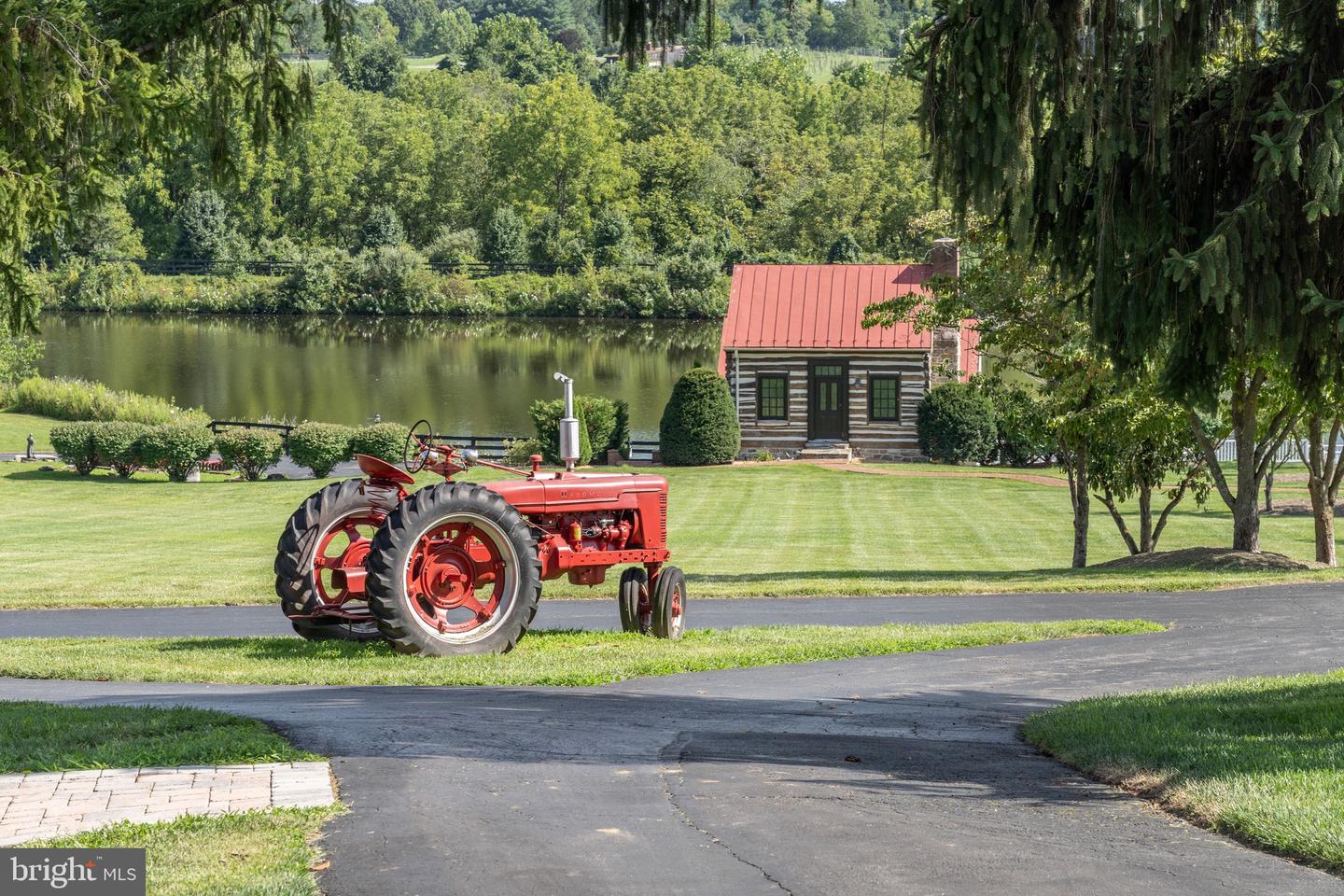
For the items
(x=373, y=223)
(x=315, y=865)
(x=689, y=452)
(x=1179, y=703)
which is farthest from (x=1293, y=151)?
(x=373, y=223)

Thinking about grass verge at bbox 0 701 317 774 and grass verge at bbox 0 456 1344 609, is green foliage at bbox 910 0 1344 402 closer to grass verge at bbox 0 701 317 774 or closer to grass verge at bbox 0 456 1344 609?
grass verge at bbox 0 701 317 774

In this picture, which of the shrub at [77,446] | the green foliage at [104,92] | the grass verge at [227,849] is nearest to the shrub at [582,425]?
the shrub at [77,446]

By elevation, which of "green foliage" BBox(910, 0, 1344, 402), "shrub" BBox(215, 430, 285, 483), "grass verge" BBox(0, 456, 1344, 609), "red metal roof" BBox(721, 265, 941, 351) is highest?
"red metal roof" BBox(721, 265, 941, 351)

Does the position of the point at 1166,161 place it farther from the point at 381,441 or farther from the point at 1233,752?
the point at 381,441

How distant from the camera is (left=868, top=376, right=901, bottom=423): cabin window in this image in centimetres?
4534

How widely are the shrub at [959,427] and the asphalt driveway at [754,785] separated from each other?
96.4ft

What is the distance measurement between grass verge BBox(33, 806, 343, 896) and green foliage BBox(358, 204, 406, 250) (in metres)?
100

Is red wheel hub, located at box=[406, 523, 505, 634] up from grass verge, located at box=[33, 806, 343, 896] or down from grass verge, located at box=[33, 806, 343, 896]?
up

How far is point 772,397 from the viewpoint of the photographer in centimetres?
4575

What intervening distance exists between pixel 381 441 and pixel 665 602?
24362 mm

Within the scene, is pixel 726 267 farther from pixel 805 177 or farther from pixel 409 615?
pixel 409 615

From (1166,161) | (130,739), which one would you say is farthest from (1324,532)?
(130,739)

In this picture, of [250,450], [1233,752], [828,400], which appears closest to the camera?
[1233,752]

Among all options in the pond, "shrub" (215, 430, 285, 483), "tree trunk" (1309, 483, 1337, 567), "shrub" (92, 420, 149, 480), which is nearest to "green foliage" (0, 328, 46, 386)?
the pond
